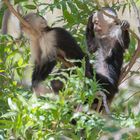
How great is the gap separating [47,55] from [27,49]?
0.16m

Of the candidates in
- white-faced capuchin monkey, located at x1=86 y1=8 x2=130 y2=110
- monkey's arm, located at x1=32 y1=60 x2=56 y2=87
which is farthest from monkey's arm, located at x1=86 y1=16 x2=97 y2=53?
monkey's arm, located at x1=32 y1=60 x2=56 y2=87

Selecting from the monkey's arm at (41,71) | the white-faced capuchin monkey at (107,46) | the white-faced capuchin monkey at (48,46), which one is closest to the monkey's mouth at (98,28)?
the white-faced capuchin monkey at (107,46)

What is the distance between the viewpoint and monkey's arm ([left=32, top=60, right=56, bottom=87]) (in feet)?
9.14

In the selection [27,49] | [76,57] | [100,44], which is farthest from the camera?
[100,44]

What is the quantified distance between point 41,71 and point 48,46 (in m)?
0.15

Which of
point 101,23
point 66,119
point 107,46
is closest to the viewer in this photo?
point 66,119

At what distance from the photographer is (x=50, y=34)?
2.79 metres

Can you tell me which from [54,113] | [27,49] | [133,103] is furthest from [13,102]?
[27,49]

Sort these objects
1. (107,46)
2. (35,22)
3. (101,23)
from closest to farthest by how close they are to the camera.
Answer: (35,22)
(101,23)
(107,46)

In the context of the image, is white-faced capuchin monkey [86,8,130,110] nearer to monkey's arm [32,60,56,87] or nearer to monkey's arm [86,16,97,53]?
monkey's arm [86,16,97,53]

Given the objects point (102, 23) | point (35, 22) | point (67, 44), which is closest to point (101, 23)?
point (102, 23)

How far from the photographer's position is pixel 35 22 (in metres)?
2.72

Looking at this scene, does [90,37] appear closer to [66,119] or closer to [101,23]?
[101,23]

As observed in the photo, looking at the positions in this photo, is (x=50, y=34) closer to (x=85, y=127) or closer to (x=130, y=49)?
(x=130, y=49)
